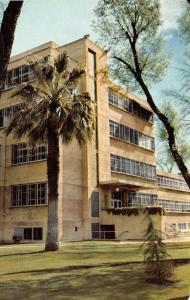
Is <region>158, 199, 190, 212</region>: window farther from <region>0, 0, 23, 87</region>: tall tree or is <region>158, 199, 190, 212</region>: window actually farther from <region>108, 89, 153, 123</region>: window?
<region>0, 0, 23, 87</region>: tall tree

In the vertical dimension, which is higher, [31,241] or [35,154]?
[35,154]

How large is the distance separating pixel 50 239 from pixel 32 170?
13.8m

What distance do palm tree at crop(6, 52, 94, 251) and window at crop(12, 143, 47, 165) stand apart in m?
10.7

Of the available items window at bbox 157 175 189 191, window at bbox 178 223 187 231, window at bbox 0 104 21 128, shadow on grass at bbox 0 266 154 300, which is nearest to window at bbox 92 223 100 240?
window at bbox 0 104 21 128

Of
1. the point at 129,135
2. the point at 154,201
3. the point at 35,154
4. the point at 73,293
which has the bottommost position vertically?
the point at 73,293

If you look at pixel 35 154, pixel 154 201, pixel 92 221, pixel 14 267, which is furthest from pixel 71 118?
pixel 154 201

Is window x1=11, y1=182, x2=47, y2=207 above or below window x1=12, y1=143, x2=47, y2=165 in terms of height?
below

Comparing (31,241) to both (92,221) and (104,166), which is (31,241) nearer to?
(92,221)

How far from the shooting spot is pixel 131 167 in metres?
46.8

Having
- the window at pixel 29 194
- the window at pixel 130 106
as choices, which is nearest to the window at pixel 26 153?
the window at pixel 29 194

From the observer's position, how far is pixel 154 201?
5253cm

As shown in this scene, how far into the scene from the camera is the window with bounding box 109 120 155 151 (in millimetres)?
44031

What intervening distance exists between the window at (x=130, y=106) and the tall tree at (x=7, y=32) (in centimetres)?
3624

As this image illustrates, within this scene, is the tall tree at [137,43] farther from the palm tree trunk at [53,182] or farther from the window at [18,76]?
the window at [18,76]
